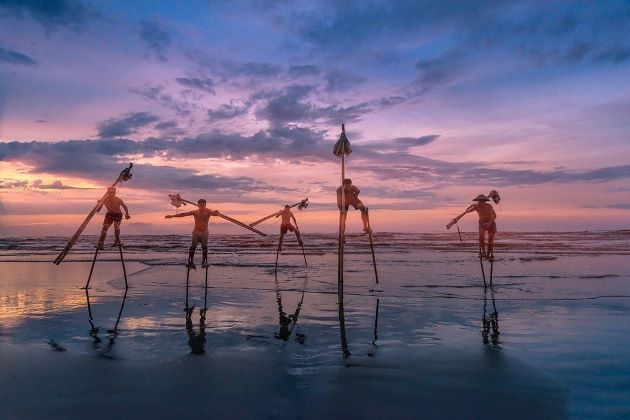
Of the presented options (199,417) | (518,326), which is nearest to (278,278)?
(518,326)

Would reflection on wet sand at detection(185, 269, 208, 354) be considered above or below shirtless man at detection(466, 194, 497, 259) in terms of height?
below

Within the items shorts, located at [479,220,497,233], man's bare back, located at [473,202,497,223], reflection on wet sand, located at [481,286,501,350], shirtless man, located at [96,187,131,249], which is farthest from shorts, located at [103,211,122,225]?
shorts, located at [479,220,497,233]

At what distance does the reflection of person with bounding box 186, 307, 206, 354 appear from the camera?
828 cm

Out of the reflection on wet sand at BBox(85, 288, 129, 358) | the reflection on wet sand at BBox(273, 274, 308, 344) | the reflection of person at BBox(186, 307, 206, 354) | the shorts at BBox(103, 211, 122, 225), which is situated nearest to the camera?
the reflection on wet sand at BBox(85, 288, 129, 358)

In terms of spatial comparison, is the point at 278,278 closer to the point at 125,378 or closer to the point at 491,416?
the point at 125,378

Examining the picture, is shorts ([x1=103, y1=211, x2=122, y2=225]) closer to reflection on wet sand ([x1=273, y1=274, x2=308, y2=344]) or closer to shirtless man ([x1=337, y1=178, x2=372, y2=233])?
reflection on wet sand ([x1=273, y1=274, x2=308, y2=344])

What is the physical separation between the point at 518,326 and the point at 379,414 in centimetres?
607

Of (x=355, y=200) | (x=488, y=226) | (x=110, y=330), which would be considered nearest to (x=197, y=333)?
(x=110, y=330)

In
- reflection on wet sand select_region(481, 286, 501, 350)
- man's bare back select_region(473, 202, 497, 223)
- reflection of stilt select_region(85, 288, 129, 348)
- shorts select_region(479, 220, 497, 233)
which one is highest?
man's bare back select_region(473, 202, 497, 223)

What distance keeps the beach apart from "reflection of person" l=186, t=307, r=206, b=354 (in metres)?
0.04

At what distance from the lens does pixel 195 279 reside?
19.9m

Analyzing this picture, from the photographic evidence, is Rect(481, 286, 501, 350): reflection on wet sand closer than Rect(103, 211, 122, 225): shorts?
Yes

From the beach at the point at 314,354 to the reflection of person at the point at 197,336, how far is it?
1.7 inches

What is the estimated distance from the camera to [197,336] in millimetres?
9305
